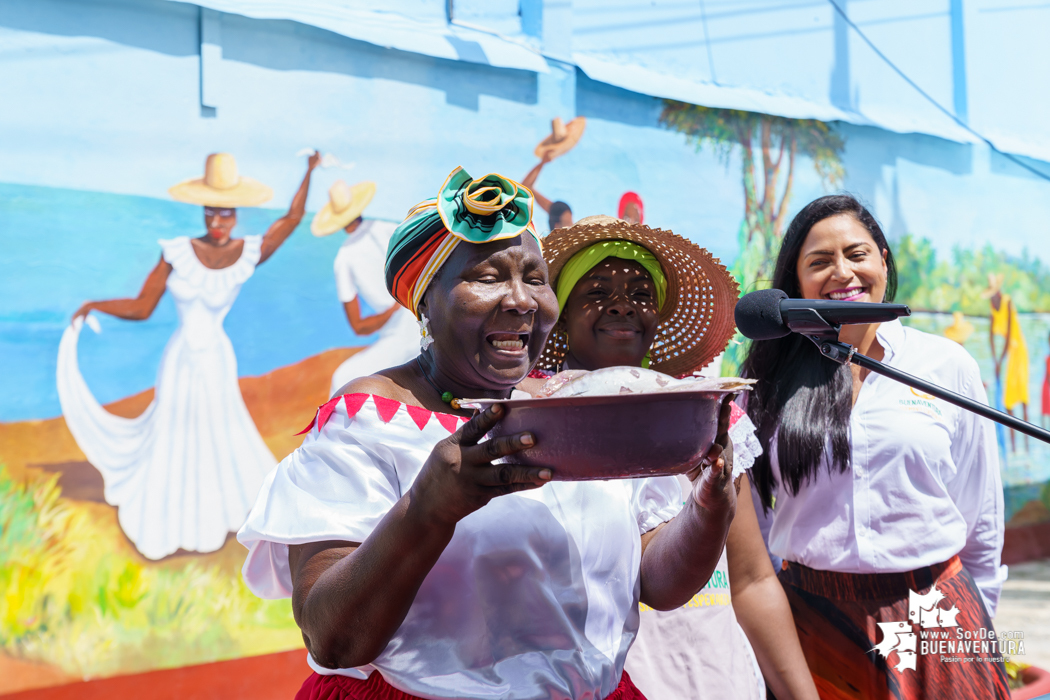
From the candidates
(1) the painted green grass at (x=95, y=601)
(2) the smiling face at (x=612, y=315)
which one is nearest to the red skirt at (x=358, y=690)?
(2) the smiling face at (x=612, y=315)

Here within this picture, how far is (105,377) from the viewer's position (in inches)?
163

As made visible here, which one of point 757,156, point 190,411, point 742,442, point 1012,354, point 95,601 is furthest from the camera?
point 1012,354

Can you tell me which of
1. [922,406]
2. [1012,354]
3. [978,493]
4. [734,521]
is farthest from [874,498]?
[1012,354]

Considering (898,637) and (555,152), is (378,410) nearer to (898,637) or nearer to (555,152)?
(898,637)

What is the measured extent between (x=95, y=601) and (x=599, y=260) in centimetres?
315

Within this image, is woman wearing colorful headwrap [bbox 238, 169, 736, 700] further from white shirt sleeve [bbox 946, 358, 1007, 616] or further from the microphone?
white shirt sleeve [bbox 946, 358, 1007, 616]

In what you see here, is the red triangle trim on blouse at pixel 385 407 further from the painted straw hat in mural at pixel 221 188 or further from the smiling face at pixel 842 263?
the painted straw hat in mural at pixel 221 188

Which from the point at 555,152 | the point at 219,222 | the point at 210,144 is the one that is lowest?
the point at 219,222

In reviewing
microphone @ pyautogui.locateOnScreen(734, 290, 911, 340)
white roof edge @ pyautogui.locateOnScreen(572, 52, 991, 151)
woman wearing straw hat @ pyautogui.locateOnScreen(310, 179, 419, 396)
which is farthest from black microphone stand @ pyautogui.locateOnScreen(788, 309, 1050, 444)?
white roof edge @ pyautogui.locateOnScreen(572, 52, 991, 151)

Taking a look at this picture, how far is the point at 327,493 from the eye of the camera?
140cm

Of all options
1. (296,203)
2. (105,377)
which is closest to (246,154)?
(296,203)

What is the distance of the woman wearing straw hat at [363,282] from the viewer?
4871 mm

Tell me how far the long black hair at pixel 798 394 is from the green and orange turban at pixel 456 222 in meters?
1.56

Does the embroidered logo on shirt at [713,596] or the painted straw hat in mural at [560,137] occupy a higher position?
the painted straw hat in mural at [560,137]
